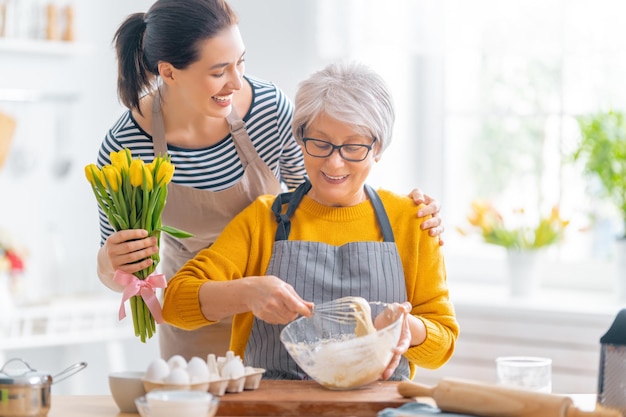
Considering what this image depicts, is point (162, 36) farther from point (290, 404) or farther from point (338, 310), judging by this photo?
point (290, 404)

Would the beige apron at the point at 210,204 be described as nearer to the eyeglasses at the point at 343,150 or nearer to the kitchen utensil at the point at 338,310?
the eyeglasses at the point at 343,150

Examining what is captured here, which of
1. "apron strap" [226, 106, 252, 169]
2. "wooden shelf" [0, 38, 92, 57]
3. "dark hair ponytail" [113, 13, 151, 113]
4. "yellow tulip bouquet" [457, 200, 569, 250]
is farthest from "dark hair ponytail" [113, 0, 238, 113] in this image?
"yellow tulip bouquet" [457, 200, 569, 250]

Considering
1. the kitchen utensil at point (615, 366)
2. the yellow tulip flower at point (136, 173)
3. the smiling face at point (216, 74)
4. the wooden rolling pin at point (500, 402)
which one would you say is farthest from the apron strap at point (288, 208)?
the kitchen utensil at point (615, 366)

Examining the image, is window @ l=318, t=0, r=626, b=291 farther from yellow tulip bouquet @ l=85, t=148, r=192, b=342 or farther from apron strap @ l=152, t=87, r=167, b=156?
yellow tulip bouquet @ l=85, t=148, r=192, b=342

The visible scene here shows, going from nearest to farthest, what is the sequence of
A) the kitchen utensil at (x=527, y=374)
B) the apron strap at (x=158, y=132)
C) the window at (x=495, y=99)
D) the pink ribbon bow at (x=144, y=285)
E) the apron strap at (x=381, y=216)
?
the kitchen utensil at (x=527, y=374)
the pink ribbon bow at (x=144, y=285)
the apron strap at (x=381, y=216)
the apron strap at (x=158, y=132)
the window at (x=495, y=99)

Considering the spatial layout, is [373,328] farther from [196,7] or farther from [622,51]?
[622,51]

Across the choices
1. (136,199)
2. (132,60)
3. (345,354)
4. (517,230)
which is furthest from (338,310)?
(517,230)

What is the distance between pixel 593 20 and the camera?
373 cm

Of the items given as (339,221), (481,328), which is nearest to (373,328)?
(339,221)

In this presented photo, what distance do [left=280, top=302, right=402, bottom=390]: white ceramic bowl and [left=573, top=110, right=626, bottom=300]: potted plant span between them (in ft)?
6.07

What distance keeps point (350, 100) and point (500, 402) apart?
29.5 inches

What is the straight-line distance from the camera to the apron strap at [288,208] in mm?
2189

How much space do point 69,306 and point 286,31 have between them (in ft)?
4.67

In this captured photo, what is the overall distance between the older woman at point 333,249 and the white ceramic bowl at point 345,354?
142 millimetres
